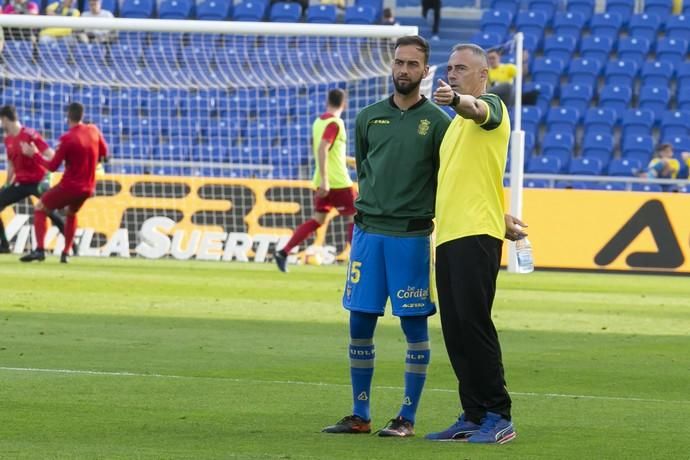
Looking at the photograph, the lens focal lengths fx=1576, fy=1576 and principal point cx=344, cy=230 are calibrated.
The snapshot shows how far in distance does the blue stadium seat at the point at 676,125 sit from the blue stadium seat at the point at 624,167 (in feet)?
5.31

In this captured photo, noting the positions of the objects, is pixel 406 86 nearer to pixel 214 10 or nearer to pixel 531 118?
pixel 531 118

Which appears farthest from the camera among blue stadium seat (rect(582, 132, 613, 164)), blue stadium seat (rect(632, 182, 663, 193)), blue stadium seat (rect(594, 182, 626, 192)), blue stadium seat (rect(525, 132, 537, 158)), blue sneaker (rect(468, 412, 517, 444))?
blue stadium seat (rect(582, 132, 613, 164))

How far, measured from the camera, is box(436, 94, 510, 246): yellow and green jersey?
313 inches

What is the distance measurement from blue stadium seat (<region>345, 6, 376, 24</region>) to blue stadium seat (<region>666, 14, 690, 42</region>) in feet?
20.9

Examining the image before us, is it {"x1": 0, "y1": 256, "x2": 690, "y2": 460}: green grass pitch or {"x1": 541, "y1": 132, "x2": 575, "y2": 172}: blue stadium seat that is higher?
{"x1": 541, "y1": 132, "x2": 575, "y2": 172}: blue stadium seat

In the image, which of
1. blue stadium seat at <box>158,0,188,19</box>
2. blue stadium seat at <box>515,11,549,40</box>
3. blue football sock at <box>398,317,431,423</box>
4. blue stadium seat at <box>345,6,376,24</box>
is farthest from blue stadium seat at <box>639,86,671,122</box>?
blue football sock at <box>398,317,431,423</box>

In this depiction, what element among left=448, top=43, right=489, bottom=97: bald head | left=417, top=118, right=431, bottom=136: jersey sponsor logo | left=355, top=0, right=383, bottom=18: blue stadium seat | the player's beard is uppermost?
left=355, top=0, right=383, bottom=18: blue stadium seat

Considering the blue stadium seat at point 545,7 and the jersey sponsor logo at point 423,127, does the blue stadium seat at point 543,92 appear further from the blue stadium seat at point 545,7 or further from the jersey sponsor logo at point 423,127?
the jersey sponsor logo at point 423,127

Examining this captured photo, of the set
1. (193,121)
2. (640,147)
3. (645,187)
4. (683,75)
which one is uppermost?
(683,75)

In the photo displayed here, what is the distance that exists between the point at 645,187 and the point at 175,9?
506 inches

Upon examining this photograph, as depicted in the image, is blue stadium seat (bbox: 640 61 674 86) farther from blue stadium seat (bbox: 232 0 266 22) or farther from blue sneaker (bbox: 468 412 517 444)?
blue sneaker (bbox: 468 412 517 444)

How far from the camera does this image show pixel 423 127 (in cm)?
823

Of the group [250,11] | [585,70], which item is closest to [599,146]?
[585,70]

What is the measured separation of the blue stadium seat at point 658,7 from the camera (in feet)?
115
